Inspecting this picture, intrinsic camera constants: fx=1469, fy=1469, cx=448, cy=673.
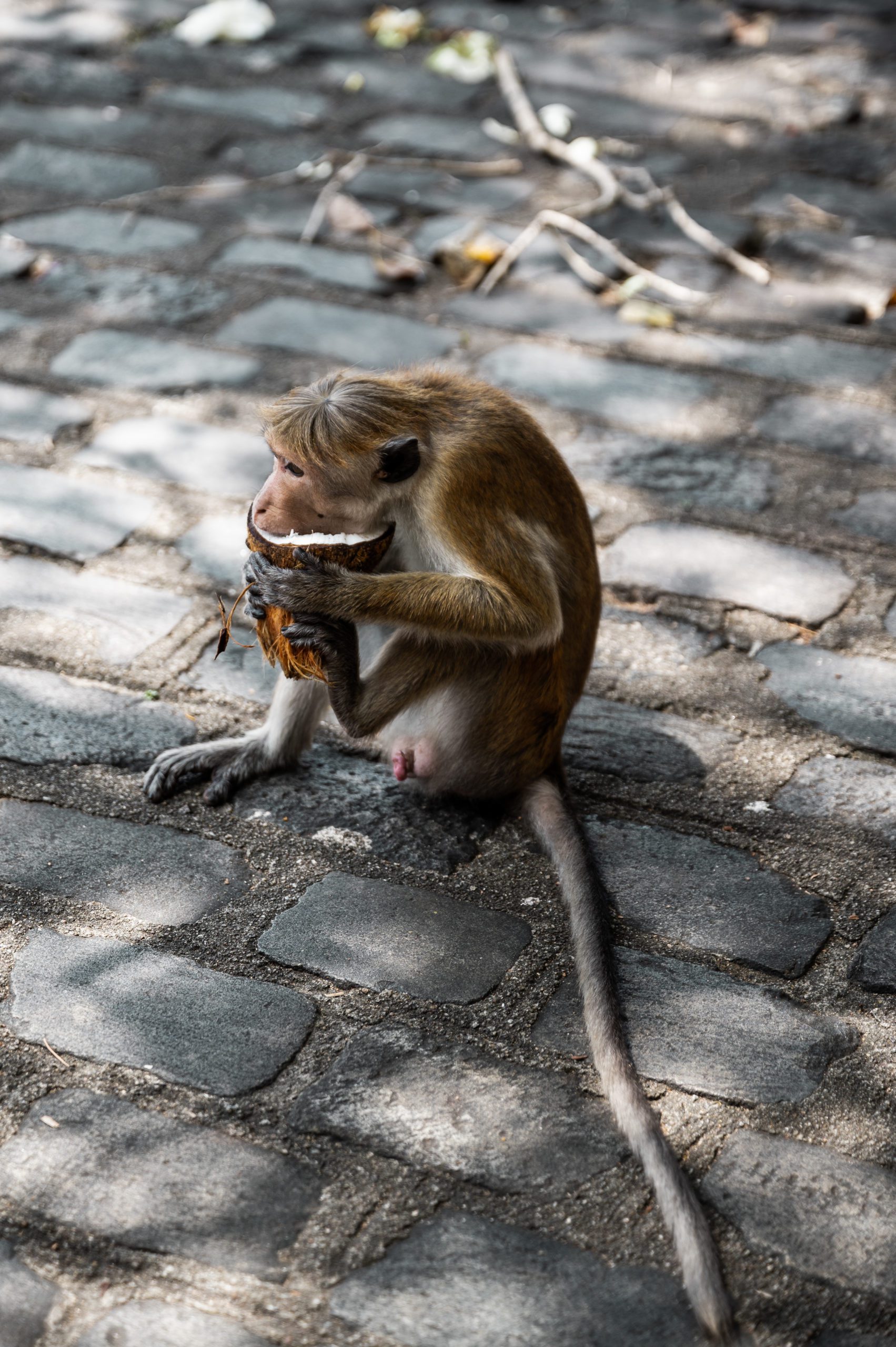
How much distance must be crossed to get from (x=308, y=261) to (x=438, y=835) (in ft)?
10.1

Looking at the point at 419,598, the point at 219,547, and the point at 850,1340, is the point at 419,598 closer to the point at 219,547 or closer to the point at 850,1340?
the point at 219,547

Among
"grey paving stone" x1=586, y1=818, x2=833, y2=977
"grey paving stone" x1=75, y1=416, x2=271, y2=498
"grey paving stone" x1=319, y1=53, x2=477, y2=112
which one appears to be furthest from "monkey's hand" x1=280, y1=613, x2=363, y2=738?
"grey paving stone" x1=319, y1=53, x2=477, y2=112

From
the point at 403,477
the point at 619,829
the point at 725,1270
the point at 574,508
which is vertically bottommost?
the point at 619,829

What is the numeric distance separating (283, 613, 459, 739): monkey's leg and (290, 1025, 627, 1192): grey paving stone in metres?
0.78

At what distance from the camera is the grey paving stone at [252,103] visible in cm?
673

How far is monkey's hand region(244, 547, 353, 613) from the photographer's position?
2.93 meters

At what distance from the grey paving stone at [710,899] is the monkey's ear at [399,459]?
0.87 m

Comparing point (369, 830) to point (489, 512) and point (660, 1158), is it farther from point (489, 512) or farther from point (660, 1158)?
point (660, 1158)

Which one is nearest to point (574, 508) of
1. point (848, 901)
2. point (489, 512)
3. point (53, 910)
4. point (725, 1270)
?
point (489, 512)

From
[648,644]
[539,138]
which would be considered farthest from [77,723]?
[539,138]

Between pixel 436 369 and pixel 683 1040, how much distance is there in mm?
1522

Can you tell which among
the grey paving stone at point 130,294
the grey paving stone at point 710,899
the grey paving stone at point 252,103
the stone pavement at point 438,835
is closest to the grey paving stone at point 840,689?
the stone pavement at point 438,835

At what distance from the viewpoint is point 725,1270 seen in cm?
214

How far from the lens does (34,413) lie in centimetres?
458
